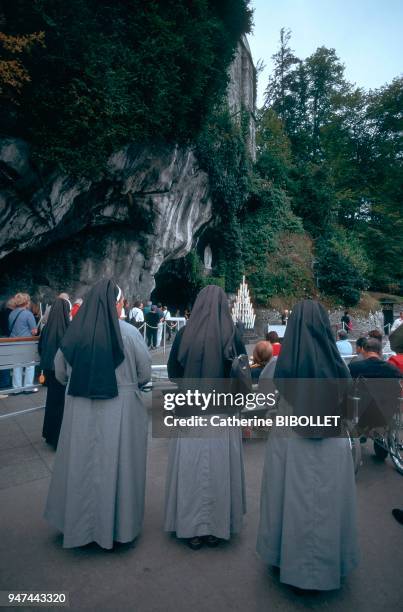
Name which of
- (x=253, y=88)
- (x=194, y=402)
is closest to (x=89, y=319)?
(x=194, y=402)

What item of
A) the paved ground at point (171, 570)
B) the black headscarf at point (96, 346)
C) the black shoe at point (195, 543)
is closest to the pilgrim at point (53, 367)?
the paved ground at point (171, 570)

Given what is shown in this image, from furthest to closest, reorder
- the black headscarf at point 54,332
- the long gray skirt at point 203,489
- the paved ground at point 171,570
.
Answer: the black headscarf at point 54,332 → the long gray skirt at point 203,489 → the paved ground at point 171,570

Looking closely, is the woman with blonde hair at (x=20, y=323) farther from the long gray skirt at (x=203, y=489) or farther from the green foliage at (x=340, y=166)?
the green foliage at (x=340, y=166)

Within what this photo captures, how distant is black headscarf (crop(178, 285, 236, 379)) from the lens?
281 cm

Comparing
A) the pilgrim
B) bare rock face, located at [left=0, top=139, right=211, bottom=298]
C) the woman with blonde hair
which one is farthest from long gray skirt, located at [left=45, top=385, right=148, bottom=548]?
bare rock face, located at [left=0, top=139, right=211, bottom=298]

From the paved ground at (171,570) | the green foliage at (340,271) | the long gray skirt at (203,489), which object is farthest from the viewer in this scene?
the green foliage at (340,271)

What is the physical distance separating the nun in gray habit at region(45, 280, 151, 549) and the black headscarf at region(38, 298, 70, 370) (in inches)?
95.9

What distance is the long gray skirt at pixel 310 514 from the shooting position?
7.52 feet

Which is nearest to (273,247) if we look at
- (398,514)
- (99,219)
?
(99,219)

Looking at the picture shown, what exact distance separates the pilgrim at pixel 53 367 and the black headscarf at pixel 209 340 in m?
2.70

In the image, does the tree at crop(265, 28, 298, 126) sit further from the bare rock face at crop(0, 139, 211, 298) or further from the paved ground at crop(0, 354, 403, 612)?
the paved ground at crop(0, 354, 403, 612)

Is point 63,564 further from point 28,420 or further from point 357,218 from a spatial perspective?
point 357,218

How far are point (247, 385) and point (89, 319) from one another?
4.46ft

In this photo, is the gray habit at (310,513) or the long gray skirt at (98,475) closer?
the gray habit at (310,513)
